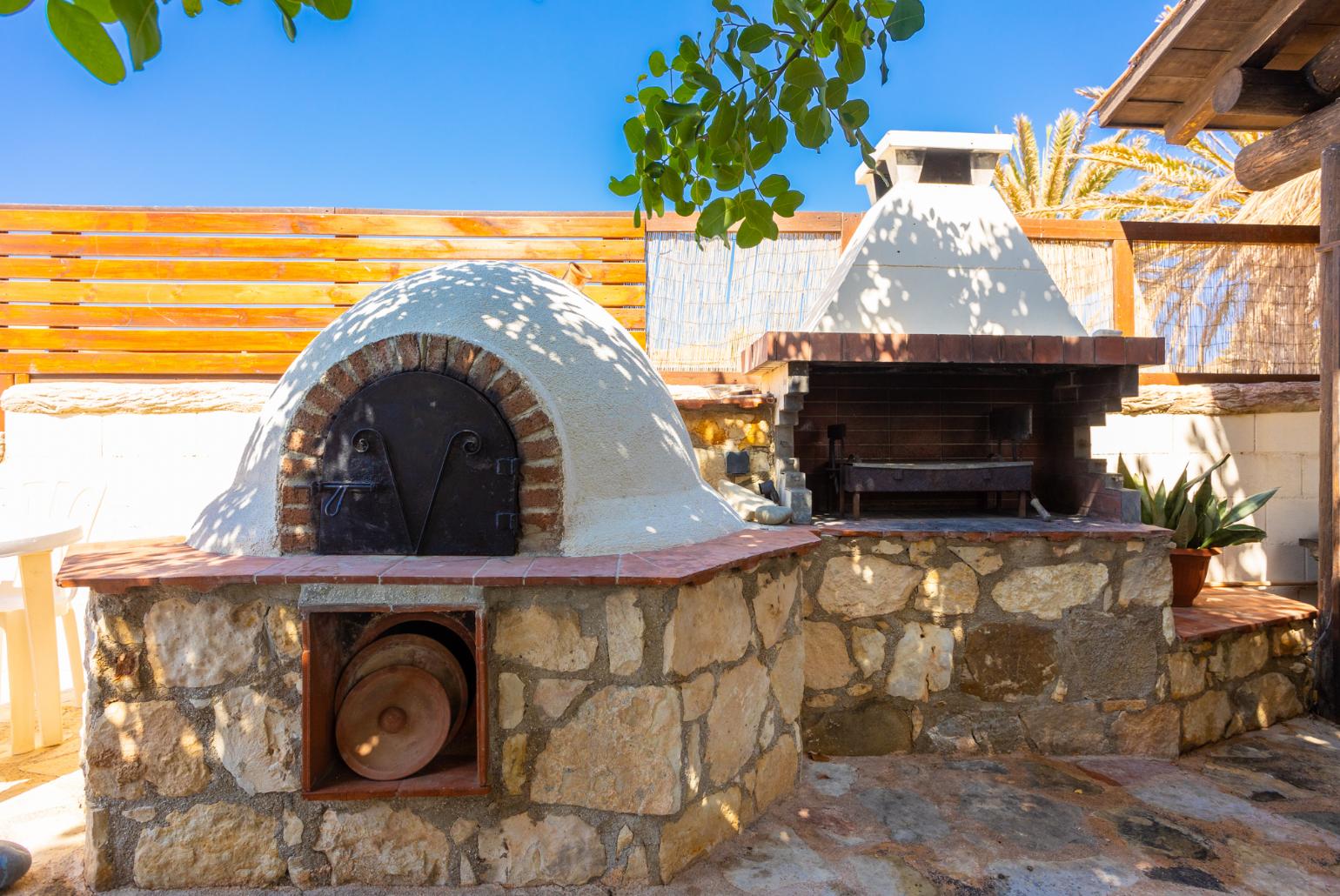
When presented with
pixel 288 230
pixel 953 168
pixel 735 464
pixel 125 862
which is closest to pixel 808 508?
pixel 735 464

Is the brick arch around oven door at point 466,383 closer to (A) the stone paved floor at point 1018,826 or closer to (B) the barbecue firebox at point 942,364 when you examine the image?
(A) the stone paved floor at point 1018,826

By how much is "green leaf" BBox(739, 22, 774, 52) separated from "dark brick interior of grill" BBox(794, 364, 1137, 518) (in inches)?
119

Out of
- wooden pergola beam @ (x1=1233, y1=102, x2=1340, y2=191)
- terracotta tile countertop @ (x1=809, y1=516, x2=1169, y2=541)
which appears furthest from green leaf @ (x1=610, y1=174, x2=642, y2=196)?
wooden pergola beam @ (x1=1233, y1=102, x2=1340, y2=191)

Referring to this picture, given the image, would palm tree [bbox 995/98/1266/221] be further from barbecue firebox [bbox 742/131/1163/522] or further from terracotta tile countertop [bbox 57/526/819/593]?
terracotta tile countertop [bbox 57/526/819/593]

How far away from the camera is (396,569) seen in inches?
98.2

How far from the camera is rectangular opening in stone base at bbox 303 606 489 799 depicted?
2.45m

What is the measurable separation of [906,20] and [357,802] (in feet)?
9.62

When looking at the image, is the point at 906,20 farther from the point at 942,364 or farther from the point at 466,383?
the point at 942,364

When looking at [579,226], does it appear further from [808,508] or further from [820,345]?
[808,508]

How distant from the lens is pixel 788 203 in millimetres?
1981

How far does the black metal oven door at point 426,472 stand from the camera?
273 cm

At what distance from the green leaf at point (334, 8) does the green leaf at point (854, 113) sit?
1.19 meters

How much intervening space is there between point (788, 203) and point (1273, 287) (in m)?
5.43

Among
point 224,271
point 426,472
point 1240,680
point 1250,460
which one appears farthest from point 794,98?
point 1250,460
